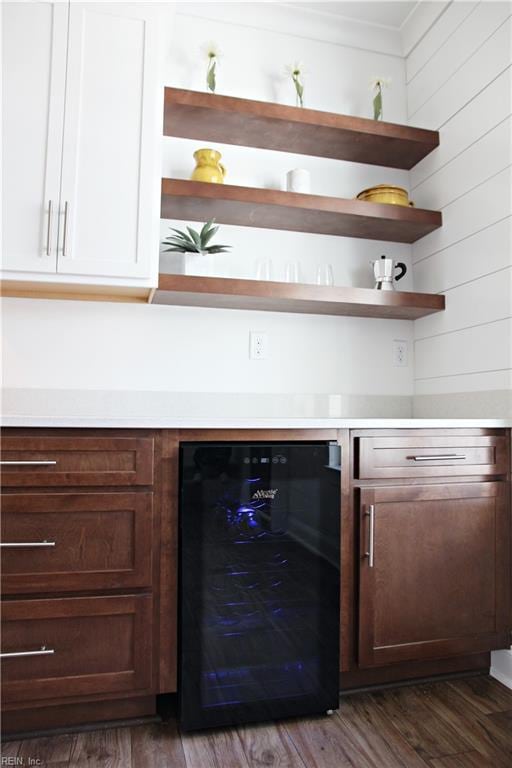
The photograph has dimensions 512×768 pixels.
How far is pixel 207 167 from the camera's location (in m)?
2.17

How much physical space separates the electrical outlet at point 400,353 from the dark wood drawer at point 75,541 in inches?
58.5

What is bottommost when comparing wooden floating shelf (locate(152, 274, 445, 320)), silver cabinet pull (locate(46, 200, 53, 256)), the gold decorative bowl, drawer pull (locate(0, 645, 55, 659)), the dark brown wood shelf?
drawer pull (locate(0, 645, 55, 659))

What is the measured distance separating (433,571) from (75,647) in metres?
1.17

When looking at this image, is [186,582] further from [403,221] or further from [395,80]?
[395,80]

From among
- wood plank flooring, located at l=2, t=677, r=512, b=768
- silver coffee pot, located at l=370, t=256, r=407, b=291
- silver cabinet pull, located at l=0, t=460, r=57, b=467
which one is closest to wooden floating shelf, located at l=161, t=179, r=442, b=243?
silver coffee pot, located at l=370, t=256, r=407, b=291

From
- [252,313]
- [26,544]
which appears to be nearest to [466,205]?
[252,313]

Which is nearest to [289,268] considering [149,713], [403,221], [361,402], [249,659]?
[403,221]

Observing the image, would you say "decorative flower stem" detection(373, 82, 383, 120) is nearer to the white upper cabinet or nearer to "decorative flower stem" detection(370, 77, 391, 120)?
"decorative flower stem" detection(370, 77, 391, 120)

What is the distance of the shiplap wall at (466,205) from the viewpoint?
77.2 inches

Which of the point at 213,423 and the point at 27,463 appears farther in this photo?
the point at 213,423

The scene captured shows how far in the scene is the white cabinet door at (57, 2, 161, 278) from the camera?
179 centimetres

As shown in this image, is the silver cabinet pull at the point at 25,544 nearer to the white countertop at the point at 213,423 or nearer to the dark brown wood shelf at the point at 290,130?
the white countertop at the point at 213,423

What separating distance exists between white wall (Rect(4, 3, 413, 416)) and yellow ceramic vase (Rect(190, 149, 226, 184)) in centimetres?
15

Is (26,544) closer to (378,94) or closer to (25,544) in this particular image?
(25,544)
